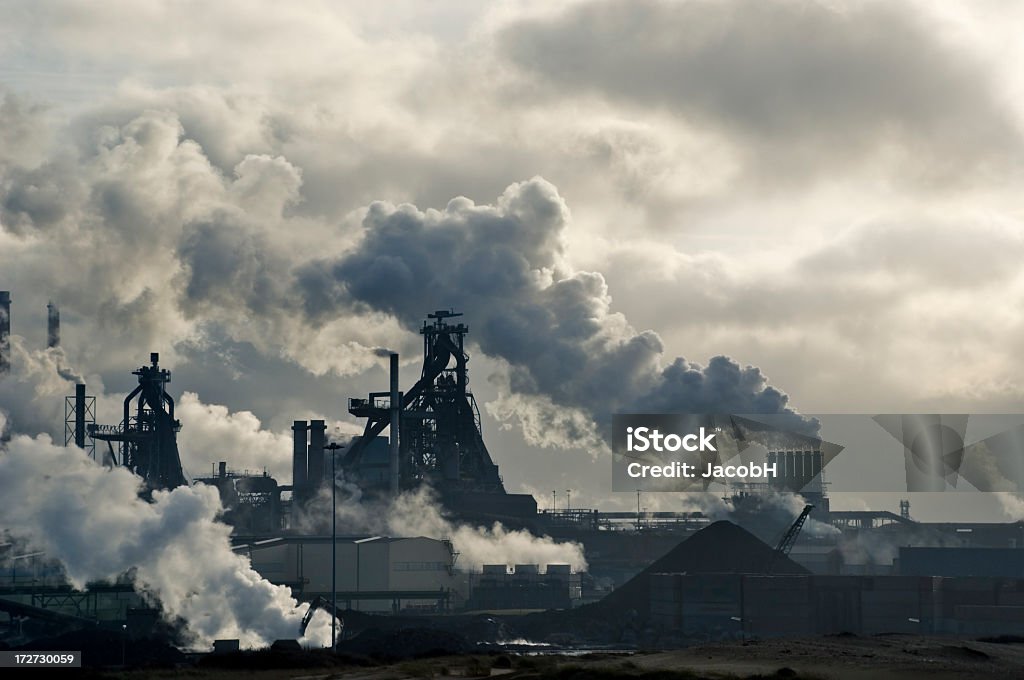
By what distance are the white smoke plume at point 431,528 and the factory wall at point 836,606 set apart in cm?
3027

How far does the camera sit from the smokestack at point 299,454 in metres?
139

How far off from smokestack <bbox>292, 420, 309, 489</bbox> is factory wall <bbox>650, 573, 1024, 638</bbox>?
50938 mm

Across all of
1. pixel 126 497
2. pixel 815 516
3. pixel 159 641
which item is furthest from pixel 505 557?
pixel 159 641

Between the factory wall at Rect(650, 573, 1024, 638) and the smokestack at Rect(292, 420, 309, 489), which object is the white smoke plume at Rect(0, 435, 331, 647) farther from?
the smokestack at Rect(292, 420, 309, 489)

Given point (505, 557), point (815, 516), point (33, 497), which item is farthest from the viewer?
point (815, 516)

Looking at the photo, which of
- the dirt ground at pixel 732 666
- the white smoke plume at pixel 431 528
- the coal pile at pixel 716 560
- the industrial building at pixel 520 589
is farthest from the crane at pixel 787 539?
the dirt ground at pixel 732 666

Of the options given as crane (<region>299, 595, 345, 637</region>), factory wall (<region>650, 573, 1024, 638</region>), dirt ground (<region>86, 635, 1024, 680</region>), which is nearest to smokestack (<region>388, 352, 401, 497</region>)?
factory wall (<region>650, 573, 1024, 638</region>)

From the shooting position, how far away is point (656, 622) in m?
97.0

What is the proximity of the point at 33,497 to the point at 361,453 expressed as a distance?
5562 cm

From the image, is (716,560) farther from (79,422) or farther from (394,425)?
(79,422)

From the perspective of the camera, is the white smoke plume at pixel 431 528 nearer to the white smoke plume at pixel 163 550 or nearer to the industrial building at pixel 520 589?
the industrial building at pixel 520 589

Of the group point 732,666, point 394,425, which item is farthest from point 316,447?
point 732,666

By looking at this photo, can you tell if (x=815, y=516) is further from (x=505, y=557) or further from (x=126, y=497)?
(x=126, y=497)

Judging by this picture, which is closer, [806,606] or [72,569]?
[72,569]
